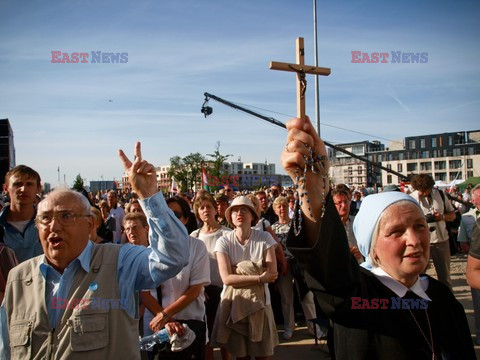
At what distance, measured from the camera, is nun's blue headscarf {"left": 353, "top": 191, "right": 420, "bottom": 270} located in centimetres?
205

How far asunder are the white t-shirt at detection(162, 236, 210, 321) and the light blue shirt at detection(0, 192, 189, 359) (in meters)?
1.36

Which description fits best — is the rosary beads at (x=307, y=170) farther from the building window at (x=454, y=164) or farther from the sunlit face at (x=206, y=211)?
the building window at (x=454, y=164)

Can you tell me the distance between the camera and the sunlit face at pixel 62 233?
2479mm

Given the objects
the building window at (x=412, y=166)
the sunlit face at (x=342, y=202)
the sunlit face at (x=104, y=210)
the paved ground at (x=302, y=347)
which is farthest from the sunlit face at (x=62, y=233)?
the building window at (x=412, y=166)

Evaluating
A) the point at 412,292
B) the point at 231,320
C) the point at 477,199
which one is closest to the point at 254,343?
the point at 231,320

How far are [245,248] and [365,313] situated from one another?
9.81ft

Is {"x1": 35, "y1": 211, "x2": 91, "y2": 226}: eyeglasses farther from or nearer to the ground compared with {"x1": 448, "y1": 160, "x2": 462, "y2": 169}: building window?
nearer to the ground

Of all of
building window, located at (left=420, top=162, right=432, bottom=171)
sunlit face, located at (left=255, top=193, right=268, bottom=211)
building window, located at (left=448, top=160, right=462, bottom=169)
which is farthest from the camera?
building window, located at (left=420, top=162, right=432, bottom=171)

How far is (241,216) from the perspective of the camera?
4.96m

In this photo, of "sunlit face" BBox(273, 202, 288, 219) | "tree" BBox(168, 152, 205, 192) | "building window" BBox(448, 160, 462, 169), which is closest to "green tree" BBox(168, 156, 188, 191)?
"tree" BBox(168, 152, 205, 192)

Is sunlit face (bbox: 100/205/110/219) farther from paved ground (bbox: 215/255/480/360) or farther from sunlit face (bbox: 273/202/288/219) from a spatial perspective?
paved ground (bbox: 215/255/480/360)

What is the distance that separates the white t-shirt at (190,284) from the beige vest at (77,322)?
4.83ft

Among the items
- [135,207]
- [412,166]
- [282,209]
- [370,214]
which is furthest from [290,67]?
[412,166]

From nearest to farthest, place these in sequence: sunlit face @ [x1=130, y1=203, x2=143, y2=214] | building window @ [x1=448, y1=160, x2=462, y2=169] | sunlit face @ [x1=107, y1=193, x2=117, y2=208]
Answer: sunlit face @ [x1=130, y1=203, x2=143, y2=214]
sunlit face @ [x1=107, y1=193, x2=117, y2=208]
building window @ [x1=448, y1=160, x2=462, y2=169]
